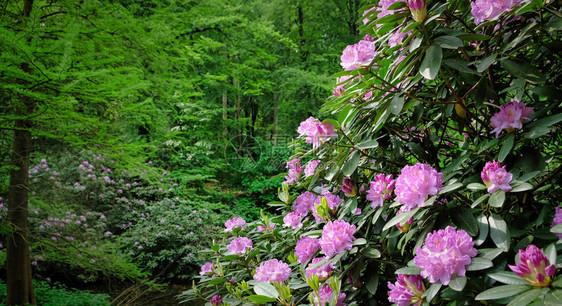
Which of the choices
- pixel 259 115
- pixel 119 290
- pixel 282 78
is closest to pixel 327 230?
pixel 119 290

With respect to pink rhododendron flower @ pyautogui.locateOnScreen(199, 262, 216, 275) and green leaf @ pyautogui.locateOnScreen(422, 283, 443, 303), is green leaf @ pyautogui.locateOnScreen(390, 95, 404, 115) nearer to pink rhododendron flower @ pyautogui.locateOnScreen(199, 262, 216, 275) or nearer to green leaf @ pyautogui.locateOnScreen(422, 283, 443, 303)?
green leaf @ pyautogui.locateOnScreen(422, 283, 443, 303)

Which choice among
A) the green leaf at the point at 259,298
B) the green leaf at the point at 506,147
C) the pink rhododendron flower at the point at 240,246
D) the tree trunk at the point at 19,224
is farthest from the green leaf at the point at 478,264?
the tree trunk at the point at 19,224

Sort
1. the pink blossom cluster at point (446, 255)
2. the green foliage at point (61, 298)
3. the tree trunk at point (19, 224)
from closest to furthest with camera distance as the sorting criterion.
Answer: the pink blossom cluster at point (446, 255)
the tree trunk at point (19, 224)
the green foliage at point (61, 298)

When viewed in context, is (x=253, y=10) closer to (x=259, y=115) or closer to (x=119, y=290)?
(x=259, y=115)

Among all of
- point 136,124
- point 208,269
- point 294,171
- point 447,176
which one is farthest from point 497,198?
point 136,124

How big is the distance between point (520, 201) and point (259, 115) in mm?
11281

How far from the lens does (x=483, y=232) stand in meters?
0.66

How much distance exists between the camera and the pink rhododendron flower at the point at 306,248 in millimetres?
1062

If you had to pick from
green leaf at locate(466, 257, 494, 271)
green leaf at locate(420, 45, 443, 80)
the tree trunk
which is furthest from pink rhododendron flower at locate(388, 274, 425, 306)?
the tree trunk

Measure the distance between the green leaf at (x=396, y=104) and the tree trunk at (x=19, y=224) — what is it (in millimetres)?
2890

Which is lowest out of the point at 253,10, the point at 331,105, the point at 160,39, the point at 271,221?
the point at 271,221

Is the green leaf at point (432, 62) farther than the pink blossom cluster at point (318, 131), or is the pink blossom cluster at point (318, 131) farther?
the pink blossom cluster at point (318, 131)

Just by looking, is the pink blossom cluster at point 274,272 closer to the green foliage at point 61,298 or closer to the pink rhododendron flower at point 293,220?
the pink rhododendron flower at point 293,220

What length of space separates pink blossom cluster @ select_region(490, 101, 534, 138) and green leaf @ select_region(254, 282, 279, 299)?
0.74 metres
